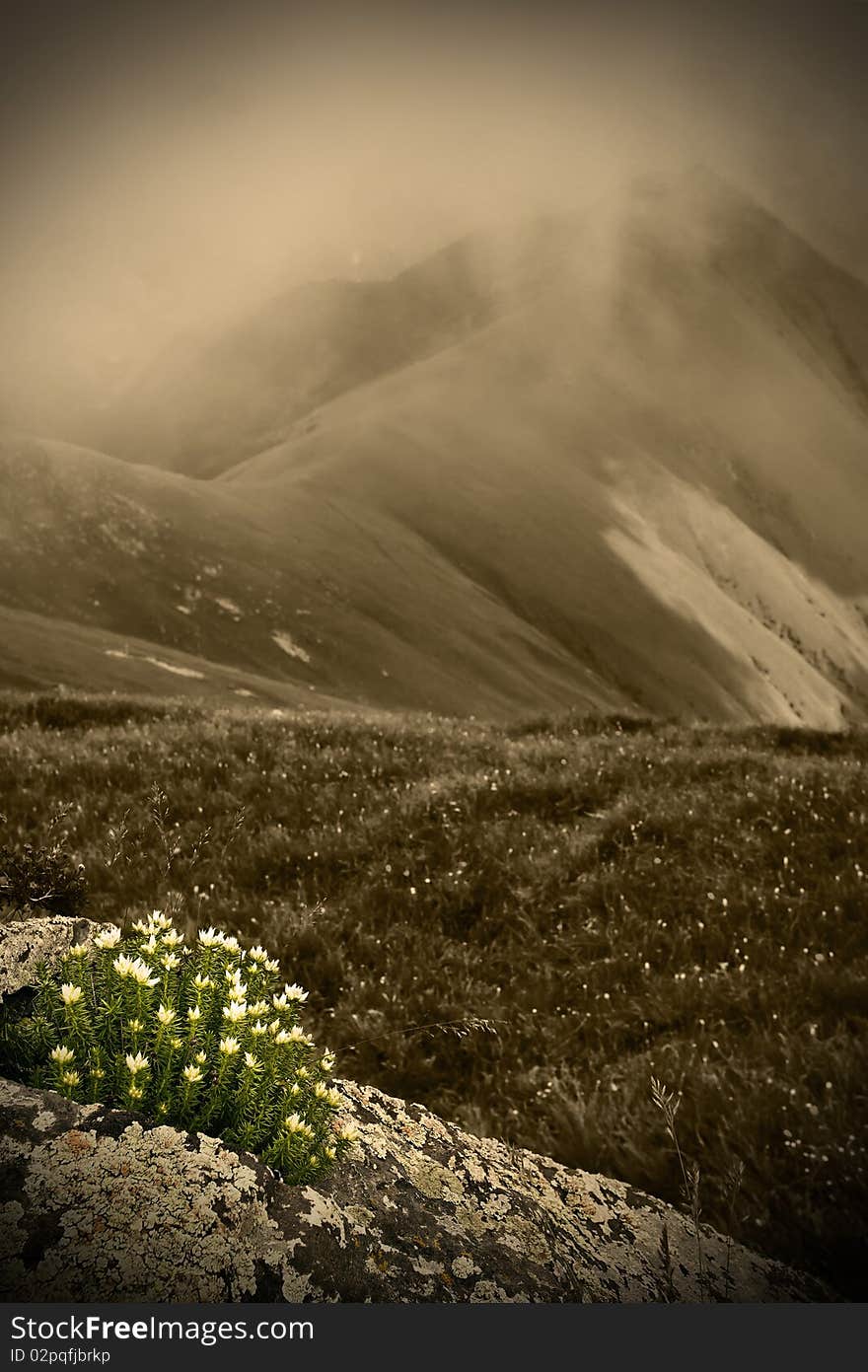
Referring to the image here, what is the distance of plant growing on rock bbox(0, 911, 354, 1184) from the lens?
3014 millimetres

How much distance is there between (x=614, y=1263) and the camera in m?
3.21

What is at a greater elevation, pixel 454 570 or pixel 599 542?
pixel 599 542

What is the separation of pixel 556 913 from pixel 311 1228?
5126 millimetres

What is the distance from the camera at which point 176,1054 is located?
3115mm

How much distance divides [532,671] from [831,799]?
89856mm

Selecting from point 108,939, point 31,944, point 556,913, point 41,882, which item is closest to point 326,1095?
point 108,939

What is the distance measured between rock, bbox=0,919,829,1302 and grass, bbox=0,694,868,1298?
49 cm

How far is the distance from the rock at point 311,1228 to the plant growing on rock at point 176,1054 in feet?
0.48

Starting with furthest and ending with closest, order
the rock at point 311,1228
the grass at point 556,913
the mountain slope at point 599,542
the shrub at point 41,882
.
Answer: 1. the mountain slope at point 599,542
2. the shrub at point 41,882
3. the grass at point 556,913
4. the rock at point 311,1228

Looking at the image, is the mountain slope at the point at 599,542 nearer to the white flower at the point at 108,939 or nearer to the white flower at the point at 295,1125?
the white flower at the point at 108,939

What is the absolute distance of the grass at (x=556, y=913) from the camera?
477cm

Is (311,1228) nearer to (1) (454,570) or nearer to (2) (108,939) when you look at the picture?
(2) (108,939)

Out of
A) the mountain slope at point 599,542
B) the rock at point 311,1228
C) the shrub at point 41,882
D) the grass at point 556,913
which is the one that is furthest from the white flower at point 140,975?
the mountain slope at point 599,542

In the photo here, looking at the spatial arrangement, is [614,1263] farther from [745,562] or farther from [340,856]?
[745,562]
